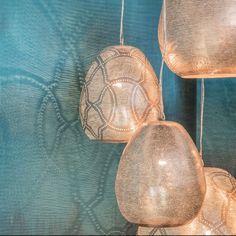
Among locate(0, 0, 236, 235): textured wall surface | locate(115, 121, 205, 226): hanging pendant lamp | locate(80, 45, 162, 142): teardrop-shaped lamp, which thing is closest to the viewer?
locate(115, 121, 205, 226): hanging pendant lamp

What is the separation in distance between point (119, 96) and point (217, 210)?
0.41m

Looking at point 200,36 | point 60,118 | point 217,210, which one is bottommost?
point 217,210

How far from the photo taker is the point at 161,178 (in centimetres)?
128

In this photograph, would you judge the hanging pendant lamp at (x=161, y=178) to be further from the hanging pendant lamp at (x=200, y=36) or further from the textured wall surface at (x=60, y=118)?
the textured wall surface at (x=60, y=118)

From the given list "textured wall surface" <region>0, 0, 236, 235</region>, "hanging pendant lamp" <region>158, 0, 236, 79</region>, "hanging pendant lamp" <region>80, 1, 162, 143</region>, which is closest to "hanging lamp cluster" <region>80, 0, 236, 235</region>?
"hanging pendant lamp" <region>158, 0, 236, 79</region>

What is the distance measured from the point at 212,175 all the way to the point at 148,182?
0.39 m

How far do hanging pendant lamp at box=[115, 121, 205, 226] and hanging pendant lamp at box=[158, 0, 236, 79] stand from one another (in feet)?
0.54

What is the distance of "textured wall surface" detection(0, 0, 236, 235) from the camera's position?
74.6 inches

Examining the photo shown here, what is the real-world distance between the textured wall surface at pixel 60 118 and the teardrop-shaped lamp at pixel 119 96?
1.25 feet

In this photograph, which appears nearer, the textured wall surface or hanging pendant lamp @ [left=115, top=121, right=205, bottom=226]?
hanging pendant lamp @ [left=115, top=121, right=205, bottom=226]

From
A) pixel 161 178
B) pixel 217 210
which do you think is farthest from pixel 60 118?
pixel 161 178

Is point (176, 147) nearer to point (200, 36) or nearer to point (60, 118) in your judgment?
point (200, 36)

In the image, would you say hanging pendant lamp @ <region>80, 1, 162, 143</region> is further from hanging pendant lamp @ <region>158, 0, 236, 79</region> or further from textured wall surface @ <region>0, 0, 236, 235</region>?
textured wall surface @ <region>0, 0, 236, 235</region>

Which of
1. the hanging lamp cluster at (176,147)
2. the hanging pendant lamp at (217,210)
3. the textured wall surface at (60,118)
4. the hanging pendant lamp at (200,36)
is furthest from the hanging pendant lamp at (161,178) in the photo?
the textured wall surface at (60,118)
